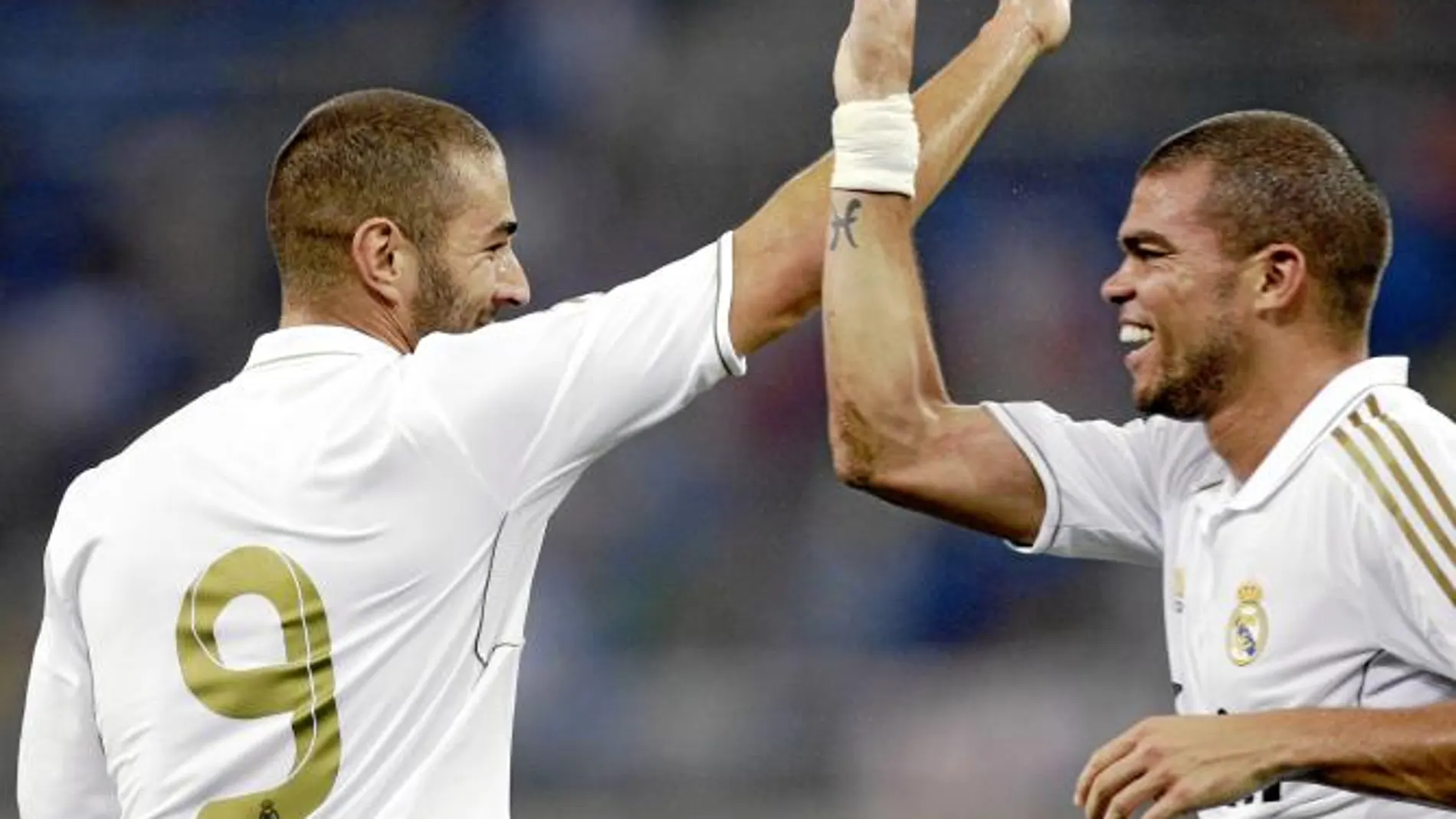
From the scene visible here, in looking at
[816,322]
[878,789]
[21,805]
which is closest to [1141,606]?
[878,789]

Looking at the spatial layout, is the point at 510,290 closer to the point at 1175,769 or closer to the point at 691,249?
the point at 1175,769

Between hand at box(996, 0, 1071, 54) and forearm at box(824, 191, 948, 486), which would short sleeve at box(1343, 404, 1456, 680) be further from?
hand at box(996, 0, 1071, 54)

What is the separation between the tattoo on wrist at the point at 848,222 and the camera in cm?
305

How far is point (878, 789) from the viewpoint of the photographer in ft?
24.0

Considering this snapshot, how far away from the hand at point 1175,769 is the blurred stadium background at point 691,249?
4.52 meters

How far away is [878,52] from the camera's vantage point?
3.10 meters

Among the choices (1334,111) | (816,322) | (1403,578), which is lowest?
(1403,578)

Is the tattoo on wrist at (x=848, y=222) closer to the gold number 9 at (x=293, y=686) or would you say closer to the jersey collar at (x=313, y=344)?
the jersey collar at (x=313, y=344)

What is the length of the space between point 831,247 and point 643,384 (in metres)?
0.35

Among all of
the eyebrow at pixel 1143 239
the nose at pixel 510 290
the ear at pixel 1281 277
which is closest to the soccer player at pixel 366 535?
the nose at pixel 510 290

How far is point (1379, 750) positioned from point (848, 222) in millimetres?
971

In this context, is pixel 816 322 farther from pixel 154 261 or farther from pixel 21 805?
pixel 21 805

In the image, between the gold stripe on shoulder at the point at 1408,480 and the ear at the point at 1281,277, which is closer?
the gold stripe on shoulder at the point at 1408,480

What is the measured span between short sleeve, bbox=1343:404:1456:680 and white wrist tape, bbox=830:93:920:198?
744mm
